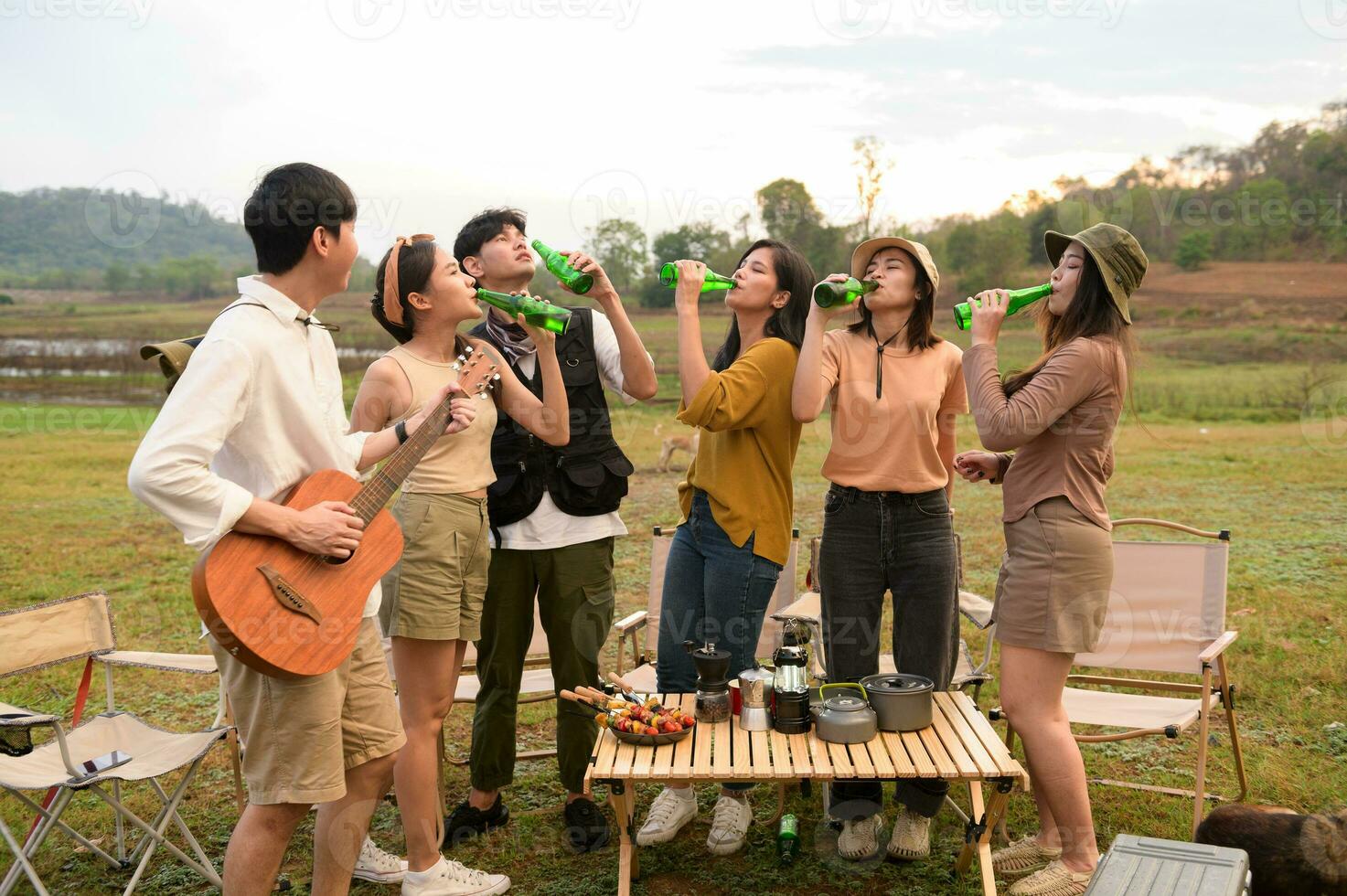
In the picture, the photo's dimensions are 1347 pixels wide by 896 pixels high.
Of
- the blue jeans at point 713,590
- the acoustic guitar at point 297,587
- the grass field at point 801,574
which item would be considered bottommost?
the grass field at point 801,574

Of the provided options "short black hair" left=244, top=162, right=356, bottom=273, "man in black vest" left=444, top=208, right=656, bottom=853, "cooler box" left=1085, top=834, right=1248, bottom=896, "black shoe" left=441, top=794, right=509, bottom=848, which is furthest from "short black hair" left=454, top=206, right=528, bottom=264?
"cooler box" left=1085, top=834, right=1248, bottom=896

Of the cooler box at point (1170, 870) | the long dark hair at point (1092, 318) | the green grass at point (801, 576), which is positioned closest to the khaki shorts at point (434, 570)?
the green grass at point (801, 576)

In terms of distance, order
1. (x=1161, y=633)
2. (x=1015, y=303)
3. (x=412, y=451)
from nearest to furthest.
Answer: (x=412, y=451) < (x=1015, y=303) < (x=1161, y=633)

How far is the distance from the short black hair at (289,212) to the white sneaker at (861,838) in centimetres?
252

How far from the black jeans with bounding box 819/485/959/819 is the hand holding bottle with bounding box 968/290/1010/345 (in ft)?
1.86

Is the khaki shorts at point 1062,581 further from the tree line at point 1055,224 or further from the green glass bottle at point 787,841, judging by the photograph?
the tree line at point 1055,224

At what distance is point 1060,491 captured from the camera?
321cm

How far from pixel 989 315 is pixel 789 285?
712 mm

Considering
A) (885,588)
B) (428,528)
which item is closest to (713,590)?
(885,588)

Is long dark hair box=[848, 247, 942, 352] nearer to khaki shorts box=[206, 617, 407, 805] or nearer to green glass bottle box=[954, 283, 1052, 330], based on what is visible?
green glass bottle box=[954, 283, 1052, 330]

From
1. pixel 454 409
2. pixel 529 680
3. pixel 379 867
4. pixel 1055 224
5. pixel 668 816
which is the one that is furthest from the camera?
pixel 1055 224

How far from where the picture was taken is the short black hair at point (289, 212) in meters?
2.49

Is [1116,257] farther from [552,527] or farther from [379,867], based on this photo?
[379,867]

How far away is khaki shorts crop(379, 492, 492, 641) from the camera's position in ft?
10.9
